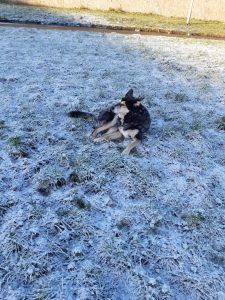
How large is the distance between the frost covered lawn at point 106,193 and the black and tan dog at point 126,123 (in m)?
0.20

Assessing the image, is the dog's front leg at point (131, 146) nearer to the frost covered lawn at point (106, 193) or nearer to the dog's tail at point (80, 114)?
the frost covered lawn at point (106, 193)

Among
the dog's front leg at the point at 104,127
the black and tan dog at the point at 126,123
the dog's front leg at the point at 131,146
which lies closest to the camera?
the dog's front leg at the point at 131,146

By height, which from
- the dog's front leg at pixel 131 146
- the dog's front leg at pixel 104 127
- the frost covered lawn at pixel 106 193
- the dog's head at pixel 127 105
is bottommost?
the frost covered lawn at pixel 106 193

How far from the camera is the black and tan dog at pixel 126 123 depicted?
19.7 feet

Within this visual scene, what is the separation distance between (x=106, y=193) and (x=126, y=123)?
61.0 inches

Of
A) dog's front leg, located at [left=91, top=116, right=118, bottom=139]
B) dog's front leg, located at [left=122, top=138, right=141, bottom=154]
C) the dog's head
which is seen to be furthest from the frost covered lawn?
the dog's head

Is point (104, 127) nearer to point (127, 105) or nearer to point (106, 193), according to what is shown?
point (127, 105)

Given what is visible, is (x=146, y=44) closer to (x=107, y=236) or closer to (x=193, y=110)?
(x=193, y=110)

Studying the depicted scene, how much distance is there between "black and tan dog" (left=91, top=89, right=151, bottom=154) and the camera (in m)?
6.01

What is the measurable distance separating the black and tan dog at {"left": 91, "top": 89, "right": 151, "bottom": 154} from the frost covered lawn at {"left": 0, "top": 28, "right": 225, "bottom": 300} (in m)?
0.20

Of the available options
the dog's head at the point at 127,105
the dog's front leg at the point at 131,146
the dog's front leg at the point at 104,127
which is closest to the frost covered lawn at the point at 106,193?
the dog's front leg at the point at 131,146

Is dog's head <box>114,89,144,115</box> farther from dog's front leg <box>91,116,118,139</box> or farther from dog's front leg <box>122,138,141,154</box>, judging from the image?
dog's front leg <box>122,138,141,154</box>

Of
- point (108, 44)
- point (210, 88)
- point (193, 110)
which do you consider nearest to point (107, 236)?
point (193, 110)

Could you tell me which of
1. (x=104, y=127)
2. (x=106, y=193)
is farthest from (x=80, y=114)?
(x=106, y=193)
